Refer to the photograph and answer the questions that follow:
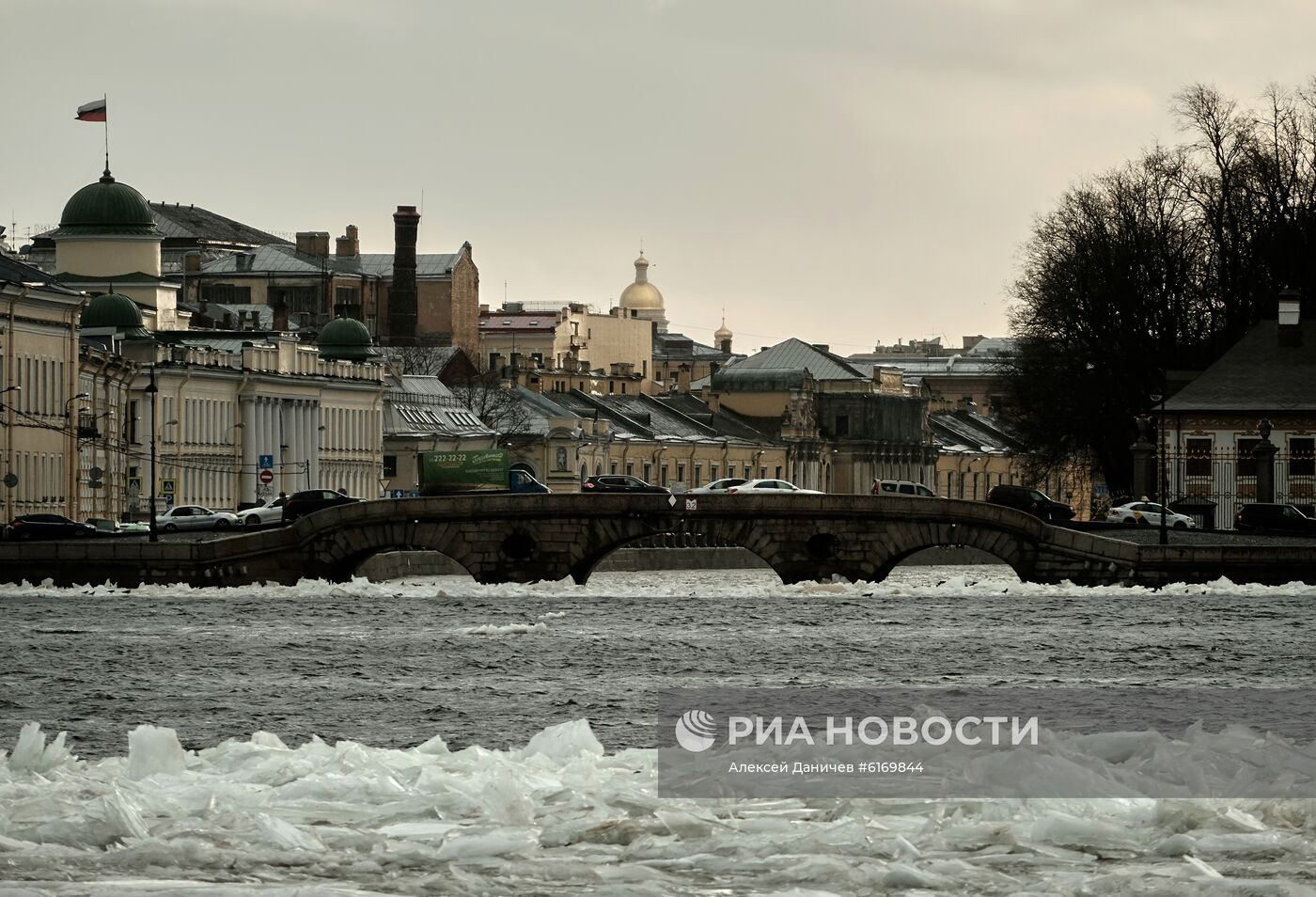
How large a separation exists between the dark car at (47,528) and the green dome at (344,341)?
45.7 m

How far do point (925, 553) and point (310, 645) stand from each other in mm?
48022

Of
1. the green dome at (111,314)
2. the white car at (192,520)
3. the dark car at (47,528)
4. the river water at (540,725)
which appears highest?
the green dome at (111,314)

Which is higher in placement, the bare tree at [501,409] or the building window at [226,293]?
the building window at [226,293]

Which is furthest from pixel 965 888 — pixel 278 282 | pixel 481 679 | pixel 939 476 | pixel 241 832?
pixel 939 476

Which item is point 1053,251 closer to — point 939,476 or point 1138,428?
point 1138,428

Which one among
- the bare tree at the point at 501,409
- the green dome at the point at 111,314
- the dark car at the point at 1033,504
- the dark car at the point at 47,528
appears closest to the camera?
the dark car at the point at 47,528

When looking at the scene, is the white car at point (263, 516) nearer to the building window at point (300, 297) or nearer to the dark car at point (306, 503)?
the dark car at point (306, 503)

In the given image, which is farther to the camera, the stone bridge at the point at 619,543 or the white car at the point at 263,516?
the white car at the point at 263,516

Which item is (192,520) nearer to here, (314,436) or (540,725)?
(314,436)

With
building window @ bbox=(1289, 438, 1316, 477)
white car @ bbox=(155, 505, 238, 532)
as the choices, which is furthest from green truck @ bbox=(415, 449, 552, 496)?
building window @ bbox=(1289, 438, 1316, 477)

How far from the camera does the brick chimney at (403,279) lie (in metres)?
163

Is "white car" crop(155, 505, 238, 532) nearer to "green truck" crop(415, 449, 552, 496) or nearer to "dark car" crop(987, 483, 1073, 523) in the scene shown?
"green truck" crop(415, 449, 552, 496)

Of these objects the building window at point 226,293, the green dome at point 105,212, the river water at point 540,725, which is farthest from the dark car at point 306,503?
the building window at point 226,293

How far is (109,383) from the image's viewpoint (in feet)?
319
